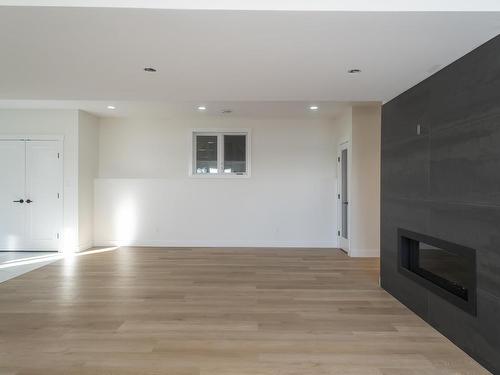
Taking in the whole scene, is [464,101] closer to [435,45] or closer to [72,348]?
[435,45]

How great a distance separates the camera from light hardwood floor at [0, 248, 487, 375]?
243cm

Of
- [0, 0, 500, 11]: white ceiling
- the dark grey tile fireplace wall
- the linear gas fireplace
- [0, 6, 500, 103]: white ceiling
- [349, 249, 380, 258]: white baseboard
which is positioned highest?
[0, 0, 500, 11]: white ceiling

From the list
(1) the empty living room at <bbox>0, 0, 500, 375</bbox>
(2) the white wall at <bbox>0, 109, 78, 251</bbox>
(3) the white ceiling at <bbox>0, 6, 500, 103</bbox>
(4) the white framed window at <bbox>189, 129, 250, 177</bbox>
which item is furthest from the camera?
(4) the white framed window at <bbox>189, 129, 250, 177</bbox>

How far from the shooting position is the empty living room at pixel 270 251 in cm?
223

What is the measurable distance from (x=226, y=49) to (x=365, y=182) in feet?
14.3

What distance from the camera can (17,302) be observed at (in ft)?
12.2

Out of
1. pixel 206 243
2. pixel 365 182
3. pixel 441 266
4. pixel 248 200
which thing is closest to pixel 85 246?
pixel 206 243

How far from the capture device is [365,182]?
6.14 meters

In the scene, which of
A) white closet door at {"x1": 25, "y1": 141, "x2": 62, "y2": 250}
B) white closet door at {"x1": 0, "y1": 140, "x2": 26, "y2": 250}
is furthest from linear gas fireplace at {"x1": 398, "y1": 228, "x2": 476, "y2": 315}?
white closet door at {"x1": 0, "y1": 140, "x2": 26, "y2": 250}

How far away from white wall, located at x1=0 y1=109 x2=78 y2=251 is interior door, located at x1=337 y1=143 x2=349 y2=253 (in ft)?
16.8

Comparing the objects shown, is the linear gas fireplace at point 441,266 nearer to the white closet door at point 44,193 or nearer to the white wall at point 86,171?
the white wall at point 86,171

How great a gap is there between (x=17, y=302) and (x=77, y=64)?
2.69 metres

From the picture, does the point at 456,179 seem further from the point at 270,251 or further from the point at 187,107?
the point at 187,107

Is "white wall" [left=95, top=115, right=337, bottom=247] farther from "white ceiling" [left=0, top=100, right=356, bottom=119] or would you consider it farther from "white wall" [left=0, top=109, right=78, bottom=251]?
"white wall" [left=0, top=109, right=78, bottom=251]
